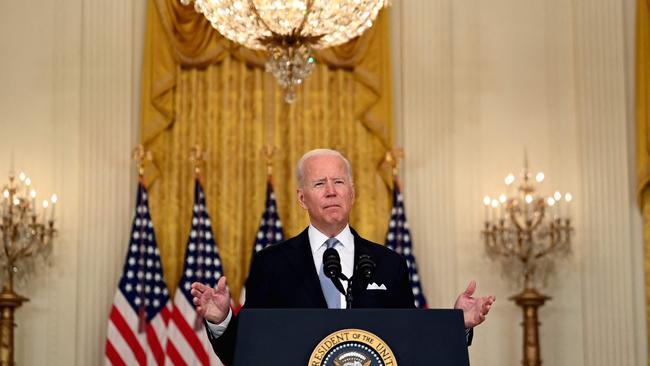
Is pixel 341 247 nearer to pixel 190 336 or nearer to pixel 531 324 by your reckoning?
pixel 190 336

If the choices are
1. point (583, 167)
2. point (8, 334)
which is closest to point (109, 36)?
point (8, 334)

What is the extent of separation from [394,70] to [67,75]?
323cm

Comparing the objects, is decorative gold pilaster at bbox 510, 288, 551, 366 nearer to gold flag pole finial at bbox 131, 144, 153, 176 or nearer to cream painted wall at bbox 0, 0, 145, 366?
gold flag pole finial at bbox 131, 144, 153, 176

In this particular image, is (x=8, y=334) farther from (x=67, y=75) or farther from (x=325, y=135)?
(x=325, y=135)

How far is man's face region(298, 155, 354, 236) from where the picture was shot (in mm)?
4477

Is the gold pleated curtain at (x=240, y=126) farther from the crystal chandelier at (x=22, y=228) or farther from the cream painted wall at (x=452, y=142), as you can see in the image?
the crystal chandelier at (x=22, y=228)

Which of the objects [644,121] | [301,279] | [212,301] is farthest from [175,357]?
[212,301]

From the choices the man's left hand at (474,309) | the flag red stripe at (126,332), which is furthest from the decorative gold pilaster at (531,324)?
the man's left hand at (474,309)

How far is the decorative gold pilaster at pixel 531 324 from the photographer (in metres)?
9.97

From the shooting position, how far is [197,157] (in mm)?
10383

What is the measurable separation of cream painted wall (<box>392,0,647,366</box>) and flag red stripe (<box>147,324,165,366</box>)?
8.49ft

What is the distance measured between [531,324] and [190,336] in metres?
3.14

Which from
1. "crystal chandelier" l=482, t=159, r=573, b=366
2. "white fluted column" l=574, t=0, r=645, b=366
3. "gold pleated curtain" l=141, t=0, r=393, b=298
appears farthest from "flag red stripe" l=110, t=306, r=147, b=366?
"white fluted column" l=574, t=0, r=645, b=366

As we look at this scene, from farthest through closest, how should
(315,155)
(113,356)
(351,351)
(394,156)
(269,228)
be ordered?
(394,156)
(269,228)
(113,356)
(315,155)
(351,351)
